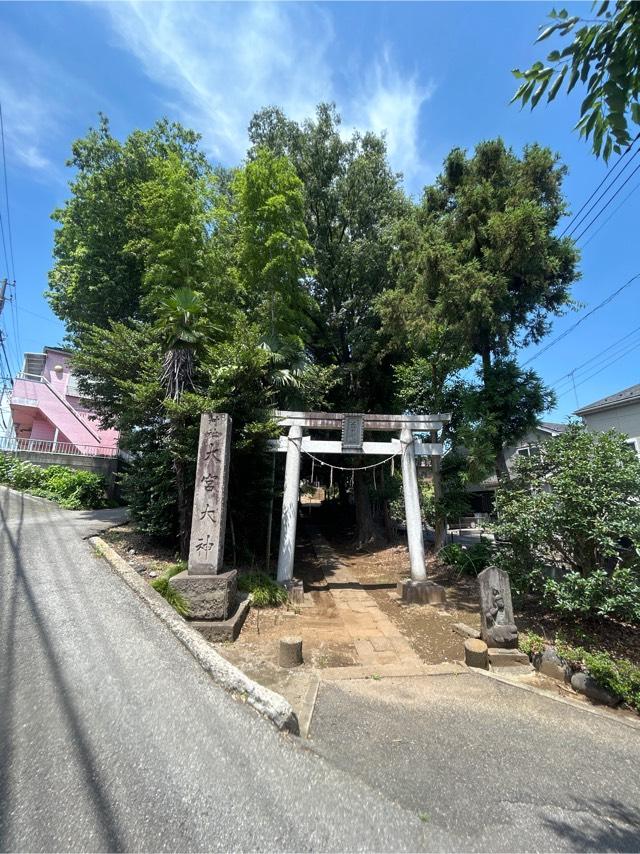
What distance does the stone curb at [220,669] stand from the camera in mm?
3520

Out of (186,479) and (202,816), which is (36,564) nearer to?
(186,479)

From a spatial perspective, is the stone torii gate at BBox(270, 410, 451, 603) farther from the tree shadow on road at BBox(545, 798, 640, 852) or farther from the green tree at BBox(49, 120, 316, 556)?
the tree shadow on road at BBox(545, 798, 640, 852)

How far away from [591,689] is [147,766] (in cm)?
483

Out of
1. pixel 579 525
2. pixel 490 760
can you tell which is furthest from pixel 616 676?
pixel 490 760

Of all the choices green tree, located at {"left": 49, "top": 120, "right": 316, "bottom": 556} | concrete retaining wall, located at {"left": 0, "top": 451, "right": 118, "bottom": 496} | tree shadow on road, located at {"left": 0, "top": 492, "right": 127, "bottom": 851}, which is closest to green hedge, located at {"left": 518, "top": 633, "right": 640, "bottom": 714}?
tree shadow on road, located at {"left": 0, "top": 492, "right": 127, "bottom": 851}

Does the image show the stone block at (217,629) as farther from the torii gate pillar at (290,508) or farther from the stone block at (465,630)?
the stone block at (465,630)

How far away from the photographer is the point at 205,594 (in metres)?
6.18

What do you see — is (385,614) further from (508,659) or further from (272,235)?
(272,235)

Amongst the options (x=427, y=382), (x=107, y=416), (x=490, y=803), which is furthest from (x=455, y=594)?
(x=107, y=416)

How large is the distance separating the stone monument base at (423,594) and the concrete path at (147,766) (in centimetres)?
602

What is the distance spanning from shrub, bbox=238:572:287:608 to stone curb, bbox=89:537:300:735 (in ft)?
7.98

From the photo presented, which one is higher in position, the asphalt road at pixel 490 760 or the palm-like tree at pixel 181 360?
the palm-like tree at pixel 181 360

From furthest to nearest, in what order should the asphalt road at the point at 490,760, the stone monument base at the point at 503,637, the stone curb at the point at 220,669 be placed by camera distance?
the stone monument base at the point at 503,637 < the stone curb at the point at 220,669 < the asphalt road at the point at 490,760

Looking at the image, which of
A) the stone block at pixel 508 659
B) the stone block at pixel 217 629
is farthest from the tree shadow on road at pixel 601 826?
the stone block at pixel 217 629
